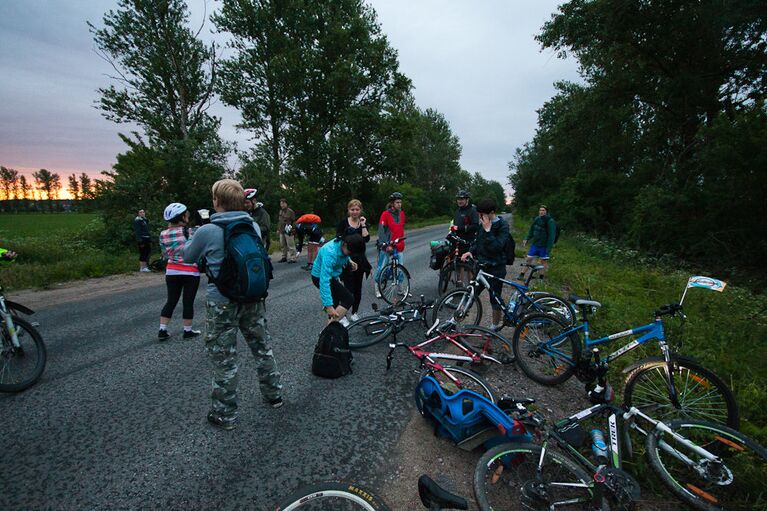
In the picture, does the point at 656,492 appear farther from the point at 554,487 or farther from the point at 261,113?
the point at 261,113

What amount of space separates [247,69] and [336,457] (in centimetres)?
2751

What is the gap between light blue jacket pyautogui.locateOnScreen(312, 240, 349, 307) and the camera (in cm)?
393

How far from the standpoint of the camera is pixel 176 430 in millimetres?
2826

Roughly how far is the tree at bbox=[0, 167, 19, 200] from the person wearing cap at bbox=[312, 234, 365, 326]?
414 ft

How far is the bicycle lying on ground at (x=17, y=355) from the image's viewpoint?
336 cm

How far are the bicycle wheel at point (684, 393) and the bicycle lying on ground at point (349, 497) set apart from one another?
2438 millimetres

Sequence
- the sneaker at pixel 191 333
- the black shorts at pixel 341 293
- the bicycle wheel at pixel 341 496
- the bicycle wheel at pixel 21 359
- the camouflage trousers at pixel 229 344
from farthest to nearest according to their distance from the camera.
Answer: the sneaker at pixel 191 333 < the black shorts at pixel 341 293 < the bicycle wheel at pixel 21 359 < the camouflage trousers at pixel 229 344 < the bicycle wheel at pixel 341 496

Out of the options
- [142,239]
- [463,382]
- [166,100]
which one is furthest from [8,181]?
[463,382]

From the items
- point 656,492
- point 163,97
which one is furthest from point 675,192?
point 163,97

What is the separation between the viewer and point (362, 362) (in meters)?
4.23

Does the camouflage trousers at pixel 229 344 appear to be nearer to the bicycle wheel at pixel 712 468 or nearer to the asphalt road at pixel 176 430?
the asphalt road at pixel 176 430

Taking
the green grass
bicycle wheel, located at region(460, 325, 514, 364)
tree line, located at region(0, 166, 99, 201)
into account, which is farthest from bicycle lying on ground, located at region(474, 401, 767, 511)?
tree line, located at region(0, 166, 99, 201)

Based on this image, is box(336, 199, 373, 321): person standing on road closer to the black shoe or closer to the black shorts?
the black shorts

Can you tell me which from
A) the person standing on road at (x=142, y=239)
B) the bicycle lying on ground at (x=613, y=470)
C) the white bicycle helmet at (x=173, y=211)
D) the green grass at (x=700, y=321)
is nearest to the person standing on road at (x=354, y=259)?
the white bicycle helmet at (x=173, y=211)
